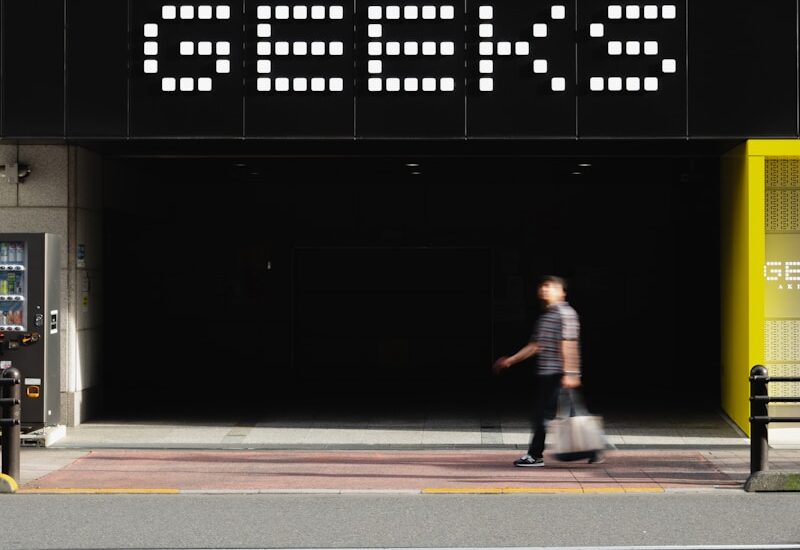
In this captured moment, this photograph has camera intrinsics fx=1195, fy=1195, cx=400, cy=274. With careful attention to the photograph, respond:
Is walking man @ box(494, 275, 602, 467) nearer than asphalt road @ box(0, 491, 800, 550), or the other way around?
asphalt road @ box(0, 491, 800, 550)

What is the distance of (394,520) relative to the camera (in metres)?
8.81

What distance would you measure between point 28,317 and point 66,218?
53.1 inches

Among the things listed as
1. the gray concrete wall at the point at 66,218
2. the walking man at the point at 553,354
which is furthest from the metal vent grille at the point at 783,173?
the gray concrete wall at the point at 66,218

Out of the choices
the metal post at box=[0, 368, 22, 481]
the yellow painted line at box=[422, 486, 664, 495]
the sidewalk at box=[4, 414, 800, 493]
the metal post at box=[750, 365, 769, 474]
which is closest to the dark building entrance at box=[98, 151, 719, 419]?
the sidewalk at box=[4, 414, 800, 493]

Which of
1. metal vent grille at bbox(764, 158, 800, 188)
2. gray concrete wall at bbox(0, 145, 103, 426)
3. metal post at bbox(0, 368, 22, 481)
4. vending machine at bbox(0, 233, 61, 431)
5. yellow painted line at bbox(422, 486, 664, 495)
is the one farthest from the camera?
gray concrete wall at bbox(0, 145, 103, 426)

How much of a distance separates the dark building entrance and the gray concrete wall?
16.0 ft

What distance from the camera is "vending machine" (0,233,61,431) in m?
12.8

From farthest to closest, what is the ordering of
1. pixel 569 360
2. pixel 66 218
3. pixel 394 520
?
pixel 66 218
pixel 569 360
pixel 394 520

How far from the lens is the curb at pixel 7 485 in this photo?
10047 mm

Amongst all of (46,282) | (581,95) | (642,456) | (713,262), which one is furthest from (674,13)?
(46,282)

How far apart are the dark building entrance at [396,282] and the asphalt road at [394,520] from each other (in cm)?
920

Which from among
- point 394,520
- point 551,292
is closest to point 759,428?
point 551,292

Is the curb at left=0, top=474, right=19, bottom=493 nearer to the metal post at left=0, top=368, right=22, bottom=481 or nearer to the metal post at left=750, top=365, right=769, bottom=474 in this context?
the metal post at left=0, top=368, right=22, bottom=481

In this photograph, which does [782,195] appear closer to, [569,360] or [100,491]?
[569,360]
